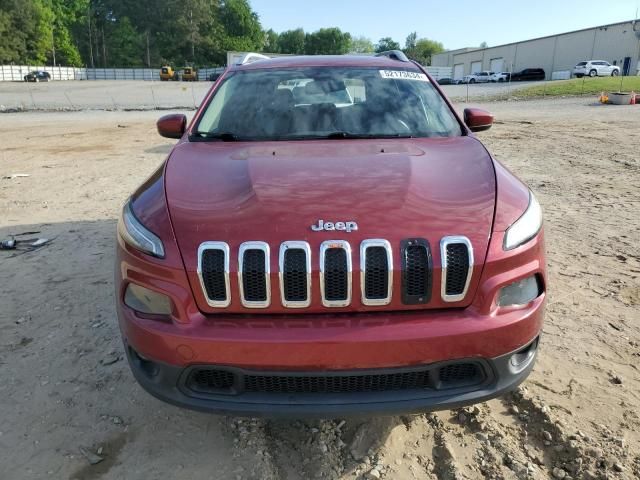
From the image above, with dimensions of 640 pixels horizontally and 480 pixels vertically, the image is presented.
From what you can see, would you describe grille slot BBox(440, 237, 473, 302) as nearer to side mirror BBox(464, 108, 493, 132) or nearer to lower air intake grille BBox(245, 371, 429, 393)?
lower air intake grille BBox(245, 371, 429, 393)

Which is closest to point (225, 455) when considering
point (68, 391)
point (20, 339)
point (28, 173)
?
point (68, 391)

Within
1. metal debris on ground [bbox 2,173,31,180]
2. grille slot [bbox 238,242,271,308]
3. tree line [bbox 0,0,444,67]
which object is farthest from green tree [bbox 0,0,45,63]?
grille slot [bbox 238,242,271,308]

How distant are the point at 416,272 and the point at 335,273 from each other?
31 centimetres

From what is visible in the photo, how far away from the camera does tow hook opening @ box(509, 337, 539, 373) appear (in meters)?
2.21

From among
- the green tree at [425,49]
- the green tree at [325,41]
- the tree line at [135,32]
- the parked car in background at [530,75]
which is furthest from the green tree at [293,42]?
the parked car in background at [530,75]

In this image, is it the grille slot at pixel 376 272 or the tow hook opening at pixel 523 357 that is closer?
the grille slot at pixel 376 272

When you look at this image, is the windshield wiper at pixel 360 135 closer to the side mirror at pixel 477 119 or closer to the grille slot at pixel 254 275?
the side mirror at pixel 477 119

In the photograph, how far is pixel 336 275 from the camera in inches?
80.2

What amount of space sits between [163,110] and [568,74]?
47.2 metres

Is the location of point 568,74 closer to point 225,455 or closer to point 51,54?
point 225,455

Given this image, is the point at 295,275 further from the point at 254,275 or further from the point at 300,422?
the point at 300,422

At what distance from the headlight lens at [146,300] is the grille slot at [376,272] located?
778 millimetres

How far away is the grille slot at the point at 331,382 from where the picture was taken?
6.85 ft

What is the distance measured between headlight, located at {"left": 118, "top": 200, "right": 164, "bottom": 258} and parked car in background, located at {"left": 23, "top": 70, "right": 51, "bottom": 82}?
72600 mm
